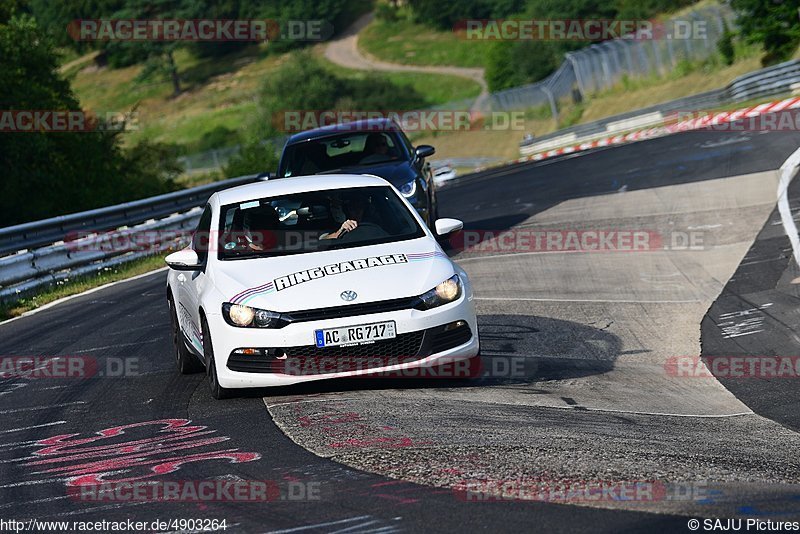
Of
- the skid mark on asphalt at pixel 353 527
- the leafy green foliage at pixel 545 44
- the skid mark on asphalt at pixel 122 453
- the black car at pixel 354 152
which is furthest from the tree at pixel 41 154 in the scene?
the leafy green foliage at pixel 545 44

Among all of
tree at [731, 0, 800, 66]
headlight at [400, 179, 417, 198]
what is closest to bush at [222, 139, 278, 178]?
tree at [731, 0, 800, 66]

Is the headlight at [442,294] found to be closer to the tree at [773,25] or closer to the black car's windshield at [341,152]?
the black car's windshield at [341,152]

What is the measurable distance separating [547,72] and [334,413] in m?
86.1

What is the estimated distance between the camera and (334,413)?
23.6 feet

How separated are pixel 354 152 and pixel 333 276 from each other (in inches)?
299

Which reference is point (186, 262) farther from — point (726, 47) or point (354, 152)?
point (726, 47)

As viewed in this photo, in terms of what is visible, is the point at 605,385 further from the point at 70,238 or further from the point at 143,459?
the point at 70,238

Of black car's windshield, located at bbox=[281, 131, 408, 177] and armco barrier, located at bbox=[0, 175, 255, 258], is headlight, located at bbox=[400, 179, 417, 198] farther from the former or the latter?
armco barrier, located at bbox=[0, 175, 255, 258]

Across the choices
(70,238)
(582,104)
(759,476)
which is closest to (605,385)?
(759,476)

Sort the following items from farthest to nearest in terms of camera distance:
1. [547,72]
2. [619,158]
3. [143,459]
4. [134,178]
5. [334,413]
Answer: [547,72], [134,178], [619,158], [334,413], [143,459]

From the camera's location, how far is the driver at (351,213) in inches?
356

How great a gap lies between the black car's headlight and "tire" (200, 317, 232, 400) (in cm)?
26

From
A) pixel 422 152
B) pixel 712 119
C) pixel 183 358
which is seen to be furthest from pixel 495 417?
pixel 712 119

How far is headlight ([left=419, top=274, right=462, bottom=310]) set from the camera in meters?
8.02
